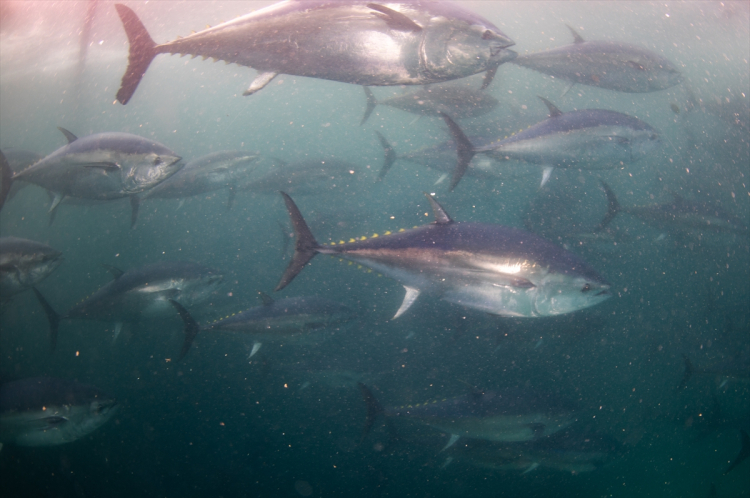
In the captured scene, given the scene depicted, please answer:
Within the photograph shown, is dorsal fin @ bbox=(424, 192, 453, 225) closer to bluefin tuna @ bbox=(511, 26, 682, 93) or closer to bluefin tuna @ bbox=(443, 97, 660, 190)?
bluefin tuna @ bbox=(443, 97, 660, 190)

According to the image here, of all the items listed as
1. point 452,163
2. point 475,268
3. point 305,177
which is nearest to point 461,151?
point 475,268

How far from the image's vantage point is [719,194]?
13.5 m

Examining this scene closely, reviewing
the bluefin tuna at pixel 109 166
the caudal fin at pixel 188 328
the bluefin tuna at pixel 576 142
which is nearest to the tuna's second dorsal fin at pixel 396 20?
the bluefin tuna at pixel 576 142

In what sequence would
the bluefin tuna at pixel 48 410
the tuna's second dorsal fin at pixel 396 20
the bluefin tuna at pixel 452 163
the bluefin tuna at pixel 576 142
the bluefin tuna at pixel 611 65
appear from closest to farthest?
the tuna's second dorsal fin at pixel 396 20
the bluefin tuna at pixel 48 410
the bluefin tuna at pixel 576 142
the bluefin tuna at pixel 611 65
the bluefin tuna at pixel 452 163

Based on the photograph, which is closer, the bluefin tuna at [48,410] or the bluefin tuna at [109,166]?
the bluefin tuna at [109,166]

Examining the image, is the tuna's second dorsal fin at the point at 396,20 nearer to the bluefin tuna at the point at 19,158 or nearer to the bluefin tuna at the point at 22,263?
the bluefin tuna at the point at 22,263

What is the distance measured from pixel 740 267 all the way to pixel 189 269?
77.2ft

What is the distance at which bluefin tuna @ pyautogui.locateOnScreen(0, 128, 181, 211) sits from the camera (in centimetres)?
380

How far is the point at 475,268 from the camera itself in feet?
9.08

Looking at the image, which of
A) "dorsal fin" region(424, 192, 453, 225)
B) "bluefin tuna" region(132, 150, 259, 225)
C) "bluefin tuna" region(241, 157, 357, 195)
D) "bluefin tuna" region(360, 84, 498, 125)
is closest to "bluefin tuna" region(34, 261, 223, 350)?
"bluefin tuna" region(132, 150, 259, 225)

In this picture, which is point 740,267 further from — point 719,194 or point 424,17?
point 424,17

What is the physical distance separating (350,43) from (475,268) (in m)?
1.82

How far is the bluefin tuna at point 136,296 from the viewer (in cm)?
532

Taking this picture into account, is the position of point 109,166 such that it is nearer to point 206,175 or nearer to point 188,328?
point 188,328
